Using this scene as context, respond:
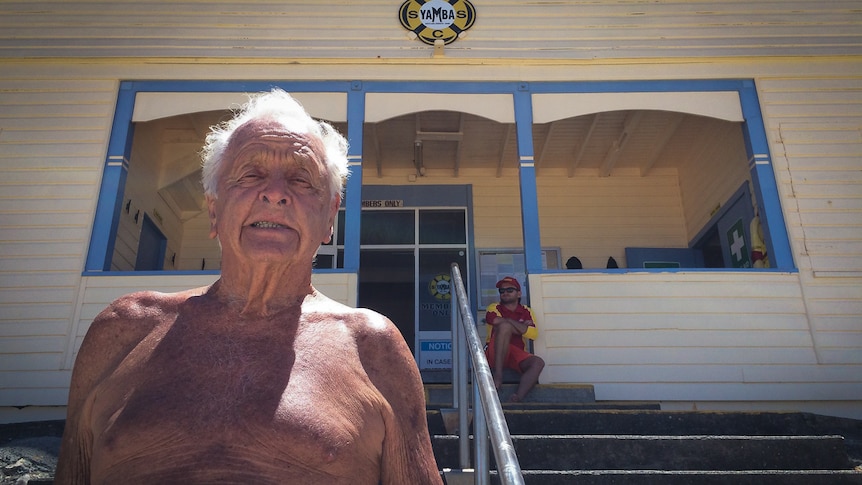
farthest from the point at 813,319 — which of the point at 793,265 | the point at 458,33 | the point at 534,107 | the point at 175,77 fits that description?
the point at 175,77

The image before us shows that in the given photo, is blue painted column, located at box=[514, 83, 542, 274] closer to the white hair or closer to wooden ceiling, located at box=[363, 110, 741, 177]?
wooden ceiling, located at box=[363, 110, 741, 177]

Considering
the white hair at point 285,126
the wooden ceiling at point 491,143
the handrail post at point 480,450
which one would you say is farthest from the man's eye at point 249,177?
the wooden ceiling at point 491,143

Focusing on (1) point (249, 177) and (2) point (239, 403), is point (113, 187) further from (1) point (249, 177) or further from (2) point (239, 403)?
(2) point (239, 403)

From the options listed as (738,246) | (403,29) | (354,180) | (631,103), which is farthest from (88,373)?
(738,246)

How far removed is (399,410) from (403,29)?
5203 millimetres

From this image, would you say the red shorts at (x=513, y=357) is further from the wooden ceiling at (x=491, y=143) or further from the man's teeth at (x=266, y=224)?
the man's teeth at (x=266, y=224)

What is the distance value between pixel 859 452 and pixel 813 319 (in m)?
1.82

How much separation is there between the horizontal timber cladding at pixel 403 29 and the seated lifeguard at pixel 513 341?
7.95ft

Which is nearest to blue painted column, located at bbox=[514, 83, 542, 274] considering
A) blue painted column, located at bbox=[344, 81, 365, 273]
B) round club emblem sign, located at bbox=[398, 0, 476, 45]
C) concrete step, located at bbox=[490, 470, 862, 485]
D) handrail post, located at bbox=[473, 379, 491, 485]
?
round club emblem sign, located at bbox=[398, 0, 476, 45]

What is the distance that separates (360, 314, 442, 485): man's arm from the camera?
4.31ft

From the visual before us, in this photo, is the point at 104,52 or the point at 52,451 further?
the point at 104,52

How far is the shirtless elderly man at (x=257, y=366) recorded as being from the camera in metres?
1.19

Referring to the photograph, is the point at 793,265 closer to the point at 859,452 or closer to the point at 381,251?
the point at 859,452

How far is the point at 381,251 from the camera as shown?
8180 mm
